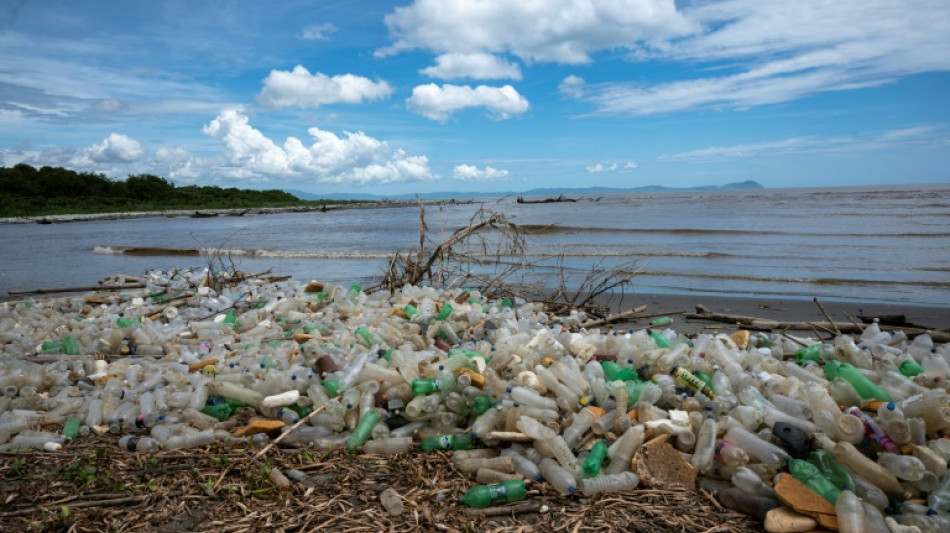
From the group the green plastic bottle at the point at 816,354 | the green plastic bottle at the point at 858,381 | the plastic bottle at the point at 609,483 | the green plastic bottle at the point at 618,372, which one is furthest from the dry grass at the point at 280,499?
the green plastic bottle at the point at 816,354

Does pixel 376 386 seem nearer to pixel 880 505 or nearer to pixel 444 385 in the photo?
pixel 444 385

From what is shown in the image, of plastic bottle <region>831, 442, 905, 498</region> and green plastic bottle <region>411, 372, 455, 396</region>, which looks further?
green plastic bottle <region>411, 372, 455, 396</region>

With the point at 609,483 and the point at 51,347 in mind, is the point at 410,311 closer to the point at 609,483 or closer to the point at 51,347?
the point at 51,347

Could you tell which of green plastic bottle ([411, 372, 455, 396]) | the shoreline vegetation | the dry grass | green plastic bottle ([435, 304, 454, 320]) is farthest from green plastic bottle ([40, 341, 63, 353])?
the shoreline vegetation

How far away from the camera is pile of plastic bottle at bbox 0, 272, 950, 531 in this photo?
2.57 meters

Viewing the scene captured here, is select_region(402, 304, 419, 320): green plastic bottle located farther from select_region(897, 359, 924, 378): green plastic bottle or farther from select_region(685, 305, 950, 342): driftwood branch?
select_region(897, 359, 924, 378): green plastic bottle

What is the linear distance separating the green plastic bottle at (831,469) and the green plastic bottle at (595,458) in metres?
0.85

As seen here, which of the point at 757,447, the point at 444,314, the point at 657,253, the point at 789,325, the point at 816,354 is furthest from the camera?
the point at 657,253

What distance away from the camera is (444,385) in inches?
129

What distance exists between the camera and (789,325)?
5.89 meters

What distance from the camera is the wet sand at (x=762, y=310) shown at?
21.5ft

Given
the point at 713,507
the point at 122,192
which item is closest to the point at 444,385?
the point at 713,507

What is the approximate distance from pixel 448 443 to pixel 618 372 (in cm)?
119

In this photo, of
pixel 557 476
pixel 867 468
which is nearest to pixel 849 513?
pixel 867 468
